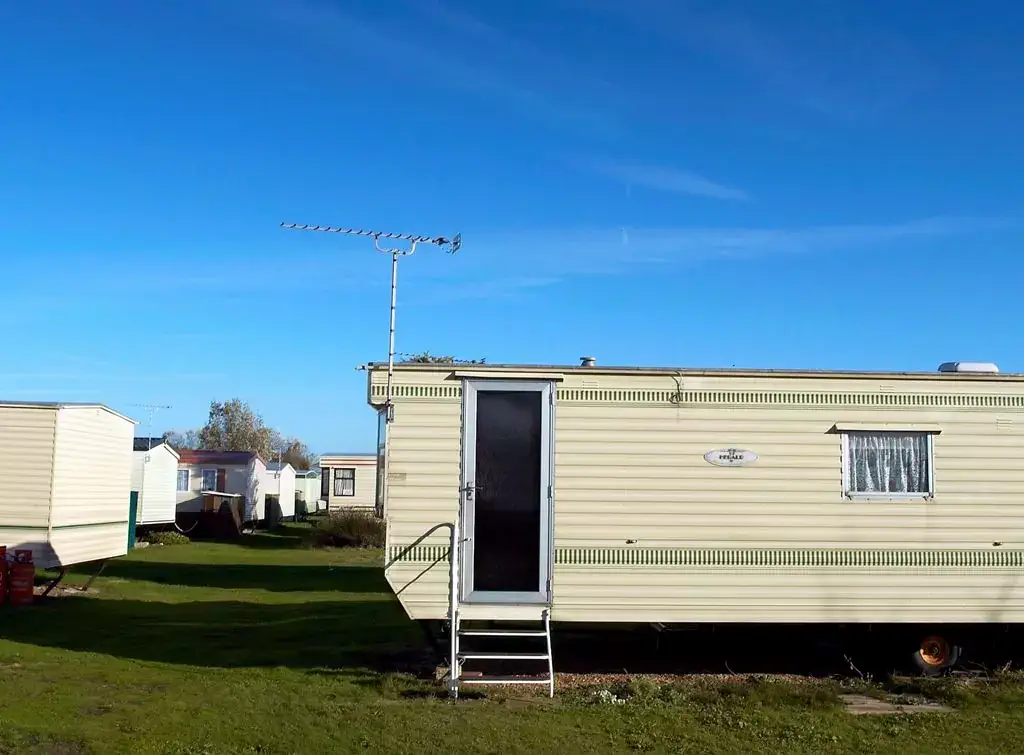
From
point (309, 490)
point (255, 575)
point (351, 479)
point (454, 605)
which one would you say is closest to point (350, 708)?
point (454, 605)

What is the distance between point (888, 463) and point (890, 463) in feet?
0.07

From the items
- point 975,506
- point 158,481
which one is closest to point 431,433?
point 975,506

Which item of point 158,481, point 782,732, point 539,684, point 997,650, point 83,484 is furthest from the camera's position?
point 158,481

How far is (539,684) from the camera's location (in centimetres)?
926

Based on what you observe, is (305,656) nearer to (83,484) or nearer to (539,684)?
(539,684)

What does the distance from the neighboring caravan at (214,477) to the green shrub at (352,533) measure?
5.78m

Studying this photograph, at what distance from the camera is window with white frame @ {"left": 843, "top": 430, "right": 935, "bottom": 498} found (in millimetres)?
9820

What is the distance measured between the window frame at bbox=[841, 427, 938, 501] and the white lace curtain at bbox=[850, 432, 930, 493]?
2cm

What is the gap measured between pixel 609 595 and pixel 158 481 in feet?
74.6

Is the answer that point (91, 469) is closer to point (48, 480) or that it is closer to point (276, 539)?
point (48, 480)

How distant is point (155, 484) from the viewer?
2892 centimetres

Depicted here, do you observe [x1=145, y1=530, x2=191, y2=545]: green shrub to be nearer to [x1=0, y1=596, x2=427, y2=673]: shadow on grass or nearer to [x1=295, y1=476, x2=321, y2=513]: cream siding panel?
[x1=0, y1=596, x2=427, y2=673]: shadow on grass

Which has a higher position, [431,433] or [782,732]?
[431,433]

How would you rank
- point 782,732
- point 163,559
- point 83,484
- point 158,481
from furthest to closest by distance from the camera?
point 158,481
point 163,559
point 83,484
point 782,732
